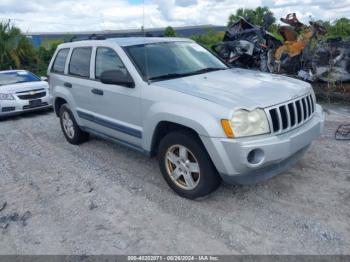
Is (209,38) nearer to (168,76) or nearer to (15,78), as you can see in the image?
(15,78)

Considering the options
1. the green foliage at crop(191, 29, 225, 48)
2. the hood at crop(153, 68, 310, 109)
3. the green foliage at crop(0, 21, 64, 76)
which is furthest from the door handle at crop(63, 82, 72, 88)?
the green foliage at crop(0, 21, 64, 76)

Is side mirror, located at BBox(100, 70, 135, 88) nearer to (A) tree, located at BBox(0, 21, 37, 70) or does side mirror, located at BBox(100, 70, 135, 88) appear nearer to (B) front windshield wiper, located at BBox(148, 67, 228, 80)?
(B) front windshield wiper, located at BBox(148, 67, 228, 80)

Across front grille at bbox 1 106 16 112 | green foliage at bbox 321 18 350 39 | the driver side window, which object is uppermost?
green foliage at bbox 321 18 350 39

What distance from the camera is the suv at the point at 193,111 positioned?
3.32m

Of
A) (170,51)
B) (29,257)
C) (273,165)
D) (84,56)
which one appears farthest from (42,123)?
(273,165)

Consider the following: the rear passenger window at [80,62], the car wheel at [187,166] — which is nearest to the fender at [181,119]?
the car wheel at [187,166]

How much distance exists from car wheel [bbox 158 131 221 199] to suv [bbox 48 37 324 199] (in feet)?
0.04

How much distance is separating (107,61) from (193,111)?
73.7 inches

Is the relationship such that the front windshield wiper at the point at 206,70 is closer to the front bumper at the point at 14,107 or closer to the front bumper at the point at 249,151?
the front bumper at the point at 249,151

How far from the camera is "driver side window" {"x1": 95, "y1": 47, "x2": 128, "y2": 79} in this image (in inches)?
177

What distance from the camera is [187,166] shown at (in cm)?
380

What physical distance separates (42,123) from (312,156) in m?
6.10

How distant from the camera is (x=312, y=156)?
4965 millimetres

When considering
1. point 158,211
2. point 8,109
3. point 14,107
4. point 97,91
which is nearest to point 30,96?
point 14,107
